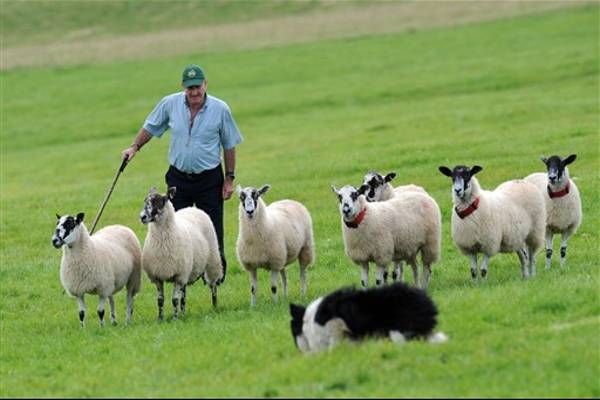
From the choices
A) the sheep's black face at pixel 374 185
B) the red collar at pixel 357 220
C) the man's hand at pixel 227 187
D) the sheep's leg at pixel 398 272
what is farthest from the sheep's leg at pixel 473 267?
the man's hand at pixel 227 187

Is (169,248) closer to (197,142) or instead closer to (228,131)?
(197,142)

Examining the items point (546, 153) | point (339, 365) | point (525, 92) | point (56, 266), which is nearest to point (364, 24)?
point (525, 92)

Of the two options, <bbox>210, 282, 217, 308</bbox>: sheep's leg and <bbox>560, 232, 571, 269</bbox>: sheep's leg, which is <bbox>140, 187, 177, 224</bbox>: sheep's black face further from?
<bbox>560, 232, 571, 269</bbox>: sheep's leg

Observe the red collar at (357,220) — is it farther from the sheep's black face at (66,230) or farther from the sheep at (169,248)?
the sheep's black face at (66,230)

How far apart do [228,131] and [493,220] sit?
398 centimetres

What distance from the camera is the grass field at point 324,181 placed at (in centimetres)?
1061

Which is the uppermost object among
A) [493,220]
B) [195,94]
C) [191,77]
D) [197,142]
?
[191,77]

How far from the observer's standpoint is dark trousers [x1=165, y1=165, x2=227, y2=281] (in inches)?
669

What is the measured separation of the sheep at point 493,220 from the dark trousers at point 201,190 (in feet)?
10.9

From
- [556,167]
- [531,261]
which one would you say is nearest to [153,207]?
[531,261]

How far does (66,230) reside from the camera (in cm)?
1510

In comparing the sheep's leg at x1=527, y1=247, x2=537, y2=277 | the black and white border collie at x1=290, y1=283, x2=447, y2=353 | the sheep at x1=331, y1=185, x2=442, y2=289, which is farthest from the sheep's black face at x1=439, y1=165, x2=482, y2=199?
the black and white border collie at x1=290, y1=283, x2=447, y2=353

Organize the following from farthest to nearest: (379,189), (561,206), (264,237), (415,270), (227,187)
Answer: (379,189), (561,206), (227,187), (415,270), (264,237)

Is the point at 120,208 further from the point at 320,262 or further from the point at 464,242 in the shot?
the point at 464,242
